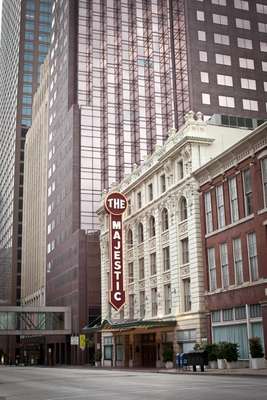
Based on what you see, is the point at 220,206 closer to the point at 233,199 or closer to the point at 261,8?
the point at 233,199

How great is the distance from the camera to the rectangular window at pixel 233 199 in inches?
1688

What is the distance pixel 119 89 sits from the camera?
10969cm

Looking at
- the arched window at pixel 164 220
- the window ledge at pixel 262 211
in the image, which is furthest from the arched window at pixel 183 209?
the window ledge at pixel 262 211

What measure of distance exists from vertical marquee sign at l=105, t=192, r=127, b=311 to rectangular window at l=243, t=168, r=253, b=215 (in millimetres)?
22557

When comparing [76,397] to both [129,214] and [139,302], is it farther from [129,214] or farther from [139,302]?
[129,214]

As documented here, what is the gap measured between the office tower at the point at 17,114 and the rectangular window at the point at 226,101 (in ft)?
282

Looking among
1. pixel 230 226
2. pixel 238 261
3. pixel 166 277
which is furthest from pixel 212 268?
pixel 166 277

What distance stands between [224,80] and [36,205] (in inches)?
2418

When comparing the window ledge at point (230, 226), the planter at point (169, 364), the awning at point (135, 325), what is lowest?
the planter at point (169, 364)

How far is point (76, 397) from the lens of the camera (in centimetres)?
1894

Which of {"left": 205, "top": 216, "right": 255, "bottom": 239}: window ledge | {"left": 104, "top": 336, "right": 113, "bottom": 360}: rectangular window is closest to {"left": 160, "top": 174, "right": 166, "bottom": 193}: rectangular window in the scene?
{"left": 205, "top": 216, "right": 255, "bottom": 239}: window ledge

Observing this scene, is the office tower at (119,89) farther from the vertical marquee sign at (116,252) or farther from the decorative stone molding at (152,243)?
the decorative stone molding at (152,243)

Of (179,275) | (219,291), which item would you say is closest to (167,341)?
(179,275)

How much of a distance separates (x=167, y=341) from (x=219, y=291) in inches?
446
